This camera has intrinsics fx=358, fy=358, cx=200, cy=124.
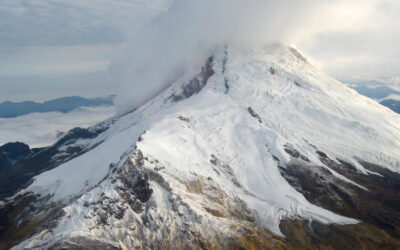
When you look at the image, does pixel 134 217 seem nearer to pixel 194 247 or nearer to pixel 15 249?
pixel 194 247

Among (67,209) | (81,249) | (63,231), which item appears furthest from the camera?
(67,209)

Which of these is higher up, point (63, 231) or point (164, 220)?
point (164, 220)

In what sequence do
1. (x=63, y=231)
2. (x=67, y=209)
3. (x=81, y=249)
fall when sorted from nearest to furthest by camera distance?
(x=81, y=249) < (x=63, y=231) < (x=67, y=209)

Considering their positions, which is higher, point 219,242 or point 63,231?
point 219,242

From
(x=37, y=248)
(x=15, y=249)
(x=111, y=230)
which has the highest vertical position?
(x=111, y=230)

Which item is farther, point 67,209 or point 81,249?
point 67,209

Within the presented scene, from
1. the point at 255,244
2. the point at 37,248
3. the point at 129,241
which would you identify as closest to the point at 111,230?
the point at 129,241

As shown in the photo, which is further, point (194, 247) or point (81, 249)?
point (194, 247)

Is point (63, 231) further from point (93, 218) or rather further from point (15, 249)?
point (15, 249)

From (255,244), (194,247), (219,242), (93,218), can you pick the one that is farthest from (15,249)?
(255,244)
